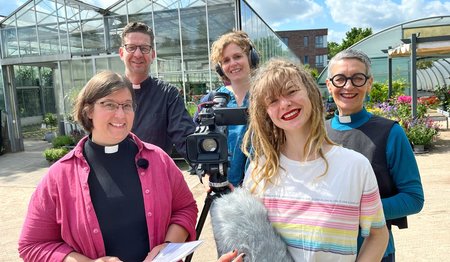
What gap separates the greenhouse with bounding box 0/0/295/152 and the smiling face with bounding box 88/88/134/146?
23.0 feet

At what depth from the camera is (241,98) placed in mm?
2008

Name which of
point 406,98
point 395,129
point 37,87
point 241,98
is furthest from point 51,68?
point 395,129

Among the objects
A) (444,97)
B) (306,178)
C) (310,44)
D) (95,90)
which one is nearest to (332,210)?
(306,178)

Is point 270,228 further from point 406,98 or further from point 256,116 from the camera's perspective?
point 406,98

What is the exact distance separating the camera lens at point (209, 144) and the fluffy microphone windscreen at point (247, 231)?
1.00ft

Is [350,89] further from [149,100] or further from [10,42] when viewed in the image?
[10,42]

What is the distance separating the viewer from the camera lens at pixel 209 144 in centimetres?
140

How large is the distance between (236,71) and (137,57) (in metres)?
0.54

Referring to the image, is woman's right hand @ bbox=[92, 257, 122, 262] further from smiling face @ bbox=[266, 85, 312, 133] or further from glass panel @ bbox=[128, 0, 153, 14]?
glass panel @ bbox=[128, 0, 153, 14]

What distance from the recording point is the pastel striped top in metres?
1.09

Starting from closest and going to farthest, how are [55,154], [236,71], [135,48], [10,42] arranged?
[135,48] < [236,71] < [55,154] < [10,42]

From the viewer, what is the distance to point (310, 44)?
44625mm

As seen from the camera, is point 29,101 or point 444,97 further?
point 29,101

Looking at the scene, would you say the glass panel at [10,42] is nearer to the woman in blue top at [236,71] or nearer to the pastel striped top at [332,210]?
the woman in blue top at [236,71]
